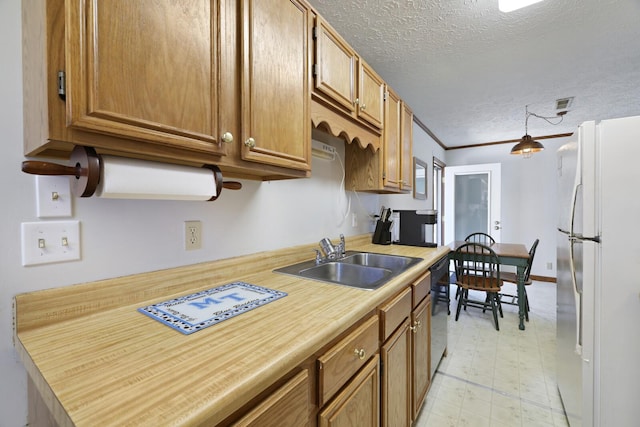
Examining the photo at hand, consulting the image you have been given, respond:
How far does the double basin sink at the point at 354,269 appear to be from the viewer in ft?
4.51

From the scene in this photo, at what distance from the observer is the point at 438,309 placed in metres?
1.87

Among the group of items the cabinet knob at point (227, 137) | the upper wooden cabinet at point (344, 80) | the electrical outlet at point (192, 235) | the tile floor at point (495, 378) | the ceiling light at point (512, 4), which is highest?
the ceiling light at point (512, 4)

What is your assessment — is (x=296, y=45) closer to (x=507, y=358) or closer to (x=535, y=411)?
(x=535, y=411)

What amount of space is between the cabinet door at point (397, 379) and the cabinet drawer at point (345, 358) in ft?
0.48

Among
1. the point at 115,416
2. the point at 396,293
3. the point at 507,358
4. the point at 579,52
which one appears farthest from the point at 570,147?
the point at 115,416

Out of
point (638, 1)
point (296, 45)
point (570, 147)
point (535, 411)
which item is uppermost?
point (638, 1)

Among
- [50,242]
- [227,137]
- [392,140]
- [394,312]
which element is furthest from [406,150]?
[50,242]

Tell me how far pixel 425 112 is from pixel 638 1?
6.04 feet

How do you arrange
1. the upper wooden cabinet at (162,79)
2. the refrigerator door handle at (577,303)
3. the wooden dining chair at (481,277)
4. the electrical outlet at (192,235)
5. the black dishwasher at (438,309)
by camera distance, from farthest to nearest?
the wooden dining chair at (481,277) < the black dishwasher at (438,309) < the refrigerator door handle at (577,303) < the electrical outlet at (192,235) < the upper wooden cabinet at (162,79)

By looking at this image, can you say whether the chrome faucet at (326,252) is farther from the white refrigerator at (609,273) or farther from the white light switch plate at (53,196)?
the white refrigerator at (609,273)

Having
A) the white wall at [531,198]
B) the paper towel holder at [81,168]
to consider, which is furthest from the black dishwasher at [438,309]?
the white wall at [531,198]

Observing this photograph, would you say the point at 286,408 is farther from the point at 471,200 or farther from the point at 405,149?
the point at 471,200

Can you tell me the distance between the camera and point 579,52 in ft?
6.55

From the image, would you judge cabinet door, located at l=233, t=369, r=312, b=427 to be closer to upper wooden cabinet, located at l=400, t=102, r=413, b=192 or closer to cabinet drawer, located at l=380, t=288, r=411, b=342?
cabinet drawer, located at l=380, t=288, r=411, b=342
